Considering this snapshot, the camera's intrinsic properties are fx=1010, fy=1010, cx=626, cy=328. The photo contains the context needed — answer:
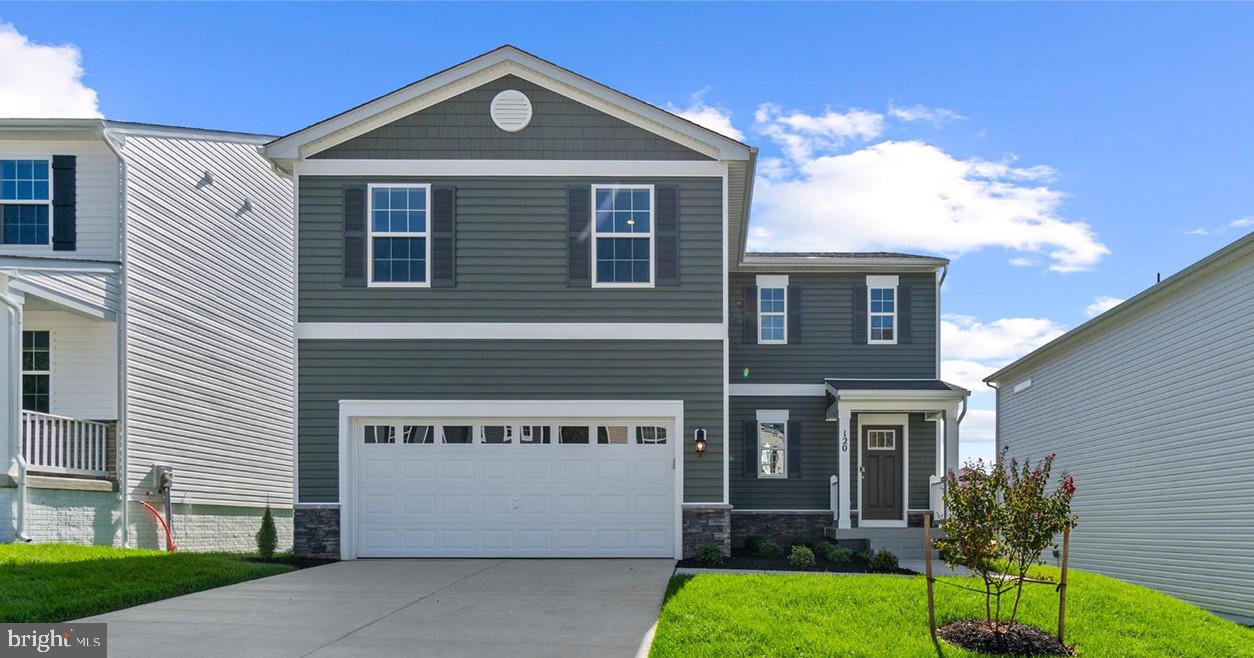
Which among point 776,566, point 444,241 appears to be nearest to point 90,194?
point 444,241

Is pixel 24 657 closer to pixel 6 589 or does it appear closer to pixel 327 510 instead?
pixel 6 589

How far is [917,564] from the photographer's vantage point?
1672 cm

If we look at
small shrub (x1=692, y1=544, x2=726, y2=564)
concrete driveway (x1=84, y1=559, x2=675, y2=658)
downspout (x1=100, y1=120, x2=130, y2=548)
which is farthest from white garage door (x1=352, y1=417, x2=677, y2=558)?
downspout (x1=100, y1=120, x2=130, y2=548)

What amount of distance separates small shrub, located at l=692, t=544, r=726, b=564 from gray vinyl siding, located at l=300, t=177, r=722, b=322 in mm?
3248

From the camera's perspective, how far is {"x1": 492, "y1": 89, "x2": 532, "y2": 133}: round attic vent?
14977 mm

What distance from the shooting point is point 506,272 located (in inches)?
582

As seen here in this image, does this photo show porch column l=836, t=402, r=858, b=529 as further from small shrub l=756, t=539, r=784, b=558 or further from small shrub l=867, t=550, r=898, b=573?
small shrub l=867, t=550, r=898, b=573

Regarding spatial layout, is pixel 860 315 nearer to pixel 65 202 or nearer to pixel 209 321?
pixel 209 321

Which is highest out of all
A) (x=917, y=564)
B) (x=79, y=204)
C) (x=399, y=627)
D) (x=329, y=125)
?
(x=329, y=125)

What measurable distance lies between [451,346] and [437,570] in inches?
129

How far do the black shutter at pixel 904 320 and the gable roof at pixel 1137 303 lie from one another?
2028 mm

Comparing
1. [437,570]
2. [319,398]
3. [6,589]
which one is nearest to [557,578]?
[437,570]

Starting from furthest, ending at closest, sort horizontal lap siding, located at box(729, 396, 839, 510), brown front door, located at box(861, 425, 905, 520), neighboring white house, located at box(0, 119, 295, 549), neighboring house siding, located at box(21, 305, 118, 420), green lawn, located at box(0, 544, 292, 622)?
brown front door, located at box(861, 425, 905, 520), horizontal lap siding, located at box(729, 396, 839, 510), neighboring house siding, located at box(21, 305, 118, 420), neighboring white house, located at box(0, 119, 295, 549), green lawn, located at box(0, 544, 292, 622)

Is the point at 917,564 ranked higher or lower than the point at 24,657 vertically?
lower
